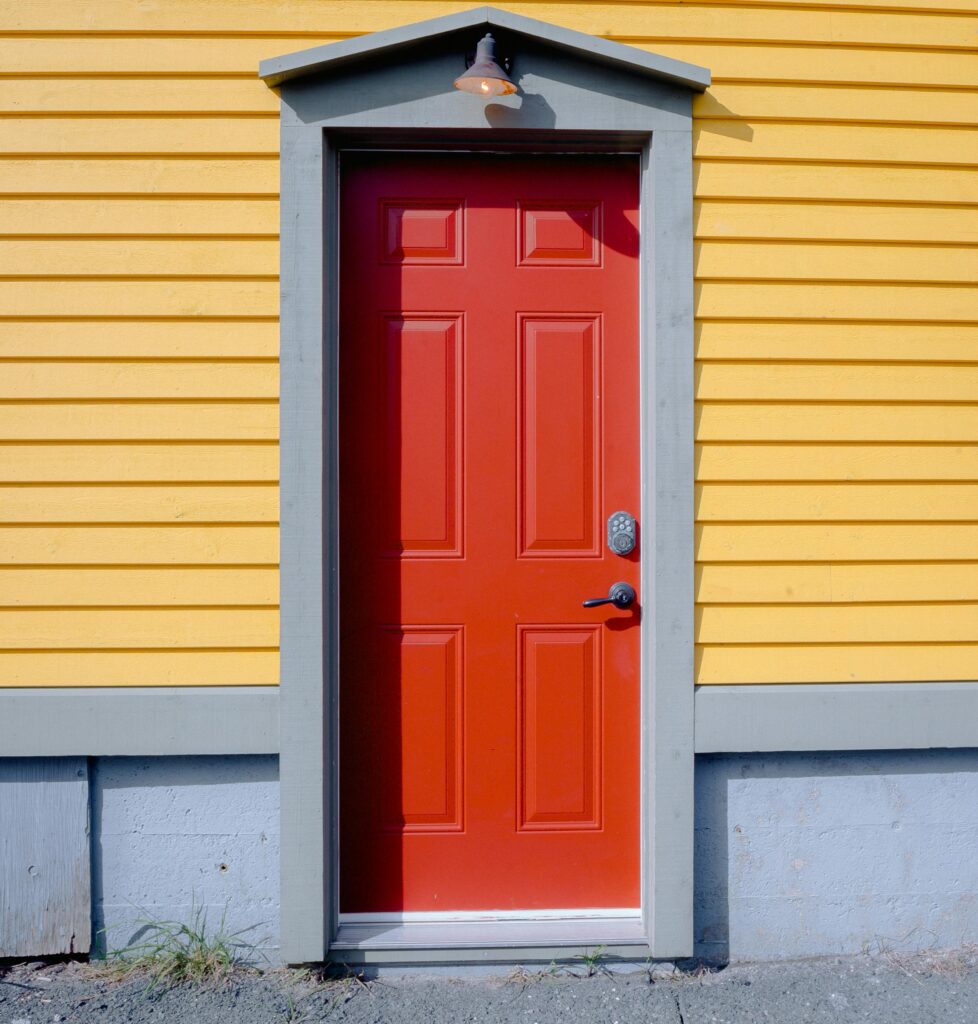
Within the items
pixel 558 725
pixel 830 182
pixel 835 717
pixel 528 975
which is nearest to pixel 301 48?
pixel 830 182

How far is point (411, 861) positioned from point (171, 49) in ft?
A: 10.2

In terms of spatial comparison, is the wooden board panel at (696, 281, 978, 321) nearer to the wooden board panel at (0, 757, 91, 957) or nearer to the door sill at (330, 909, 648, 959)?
the door sill at (330, 909, 648, 959)

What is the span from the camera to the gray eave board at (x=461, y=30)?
3.01m

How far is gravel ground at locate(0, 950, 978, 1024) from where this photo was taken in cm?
291

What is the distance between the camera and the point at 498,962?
3150 millimetres

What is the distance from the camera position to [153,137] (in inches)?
123

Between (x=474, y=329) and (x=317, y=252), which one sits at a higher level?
(x=317, y=252)

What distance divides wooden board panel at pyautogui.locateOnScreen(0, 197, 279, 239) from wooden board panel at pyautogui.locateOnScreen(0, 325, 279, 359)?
0.33 meters

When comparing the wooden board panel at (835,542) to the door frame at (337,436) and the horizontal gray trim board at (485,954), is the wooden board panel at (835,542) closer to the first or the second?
the door frame at (337,436)

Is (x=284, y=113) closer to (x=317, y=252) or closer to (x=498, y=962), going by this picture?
(x=317, y=252)

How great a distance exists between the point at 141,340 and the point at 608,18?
2065 mm

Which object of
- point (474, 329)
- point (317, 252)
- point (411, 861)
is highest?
point (317, 252)

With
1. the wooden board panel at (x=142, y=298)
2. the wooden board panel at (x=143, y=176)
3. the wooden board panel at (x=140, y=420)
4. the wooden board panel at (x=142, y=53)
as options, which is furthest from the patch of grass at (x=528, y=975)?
the wooden board panel at (x=142, y=53)

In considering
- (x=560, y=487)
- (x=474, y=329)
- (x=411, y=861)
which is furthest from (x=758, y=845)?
(x=474, y=329)
